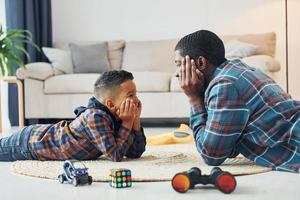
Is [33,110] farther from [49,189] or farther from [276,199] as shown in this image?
[276,199]

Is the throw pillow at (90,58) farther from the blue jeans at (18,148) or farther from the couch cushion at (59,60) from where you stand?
the blue jeans at (18,148)

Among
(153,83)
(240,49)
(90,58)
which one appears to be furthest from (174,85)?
(90,58)

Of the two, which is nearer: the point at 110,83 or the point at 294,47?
the point at 110,83

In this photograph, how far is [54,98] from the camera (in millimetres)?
4312

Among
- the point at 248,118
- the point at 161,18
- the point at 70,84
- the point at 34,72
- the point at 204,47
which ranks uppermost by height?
the point at 161,18

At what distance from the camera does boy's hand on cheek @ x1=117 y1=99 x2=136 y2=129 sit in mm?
→ 1845

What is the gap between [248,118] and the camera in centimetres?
162

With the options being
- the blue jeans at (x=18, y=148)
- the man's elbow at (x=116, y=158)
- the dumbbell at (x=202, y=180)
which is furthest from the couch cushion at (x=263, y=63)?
the dumbbell at (x=202, y=180)

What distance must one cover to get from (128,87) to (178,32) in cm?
340

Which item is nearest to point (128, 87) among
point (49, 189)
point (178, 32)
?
point (49, 189)

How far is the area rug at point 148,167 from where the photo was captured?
1656 mm

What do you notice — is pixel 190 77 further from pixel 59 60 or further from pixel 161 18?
pixel 161 18

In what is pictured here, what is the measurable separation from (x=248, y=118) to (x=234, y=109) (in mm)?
65

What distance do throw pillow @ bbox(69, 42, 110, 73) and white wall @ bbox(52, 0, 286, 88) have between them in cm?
54
